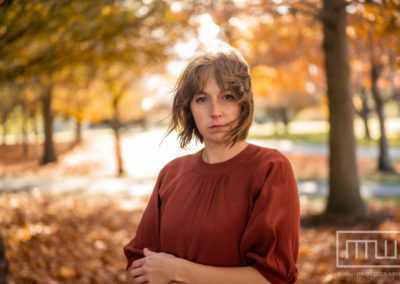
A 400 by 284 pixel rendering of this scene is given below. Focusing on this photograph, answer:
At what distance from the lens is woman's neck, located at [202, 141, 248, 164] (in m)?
2.19

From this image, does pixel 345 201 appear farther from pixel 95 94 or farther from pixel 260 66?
pixel 95 94

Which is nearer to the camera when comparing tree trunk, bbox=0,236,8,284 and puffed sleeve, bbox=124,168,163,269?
puffed sleeve, bbox=124,168,163,269

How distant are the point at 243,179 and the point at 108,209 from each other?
35.5 feet

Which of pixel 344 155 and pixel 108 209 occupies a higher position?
pixel 344 155

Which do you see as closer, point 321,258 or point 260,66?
point 321,258

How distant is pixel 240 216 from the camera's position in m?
2.01

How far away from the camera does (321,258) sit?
292 inches

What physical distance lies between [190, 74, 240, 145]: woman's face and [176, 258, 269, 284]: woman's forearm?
0.52 metres

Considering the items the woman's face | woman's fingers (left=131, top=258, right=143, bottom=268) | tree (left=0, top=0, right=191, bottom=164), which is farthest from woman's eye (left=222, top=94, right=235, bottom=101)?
tree (left=0, top=0, right=191, bottom=164)

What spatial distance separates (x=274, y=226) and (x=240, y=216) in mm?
146

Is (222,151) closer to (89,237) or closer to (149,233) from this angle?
(149,233)

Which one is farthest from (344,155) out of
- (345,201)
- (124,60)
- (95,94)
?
(95,94)

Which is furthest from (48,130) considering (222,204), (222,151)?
(222,204)

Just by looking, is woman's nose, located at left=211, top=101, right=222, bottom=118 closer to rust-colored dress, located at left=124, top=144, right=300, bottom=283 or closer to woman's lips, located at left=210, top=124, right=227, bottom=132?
woman's lips, located at left=210, top=124, right=227, bottom=132
